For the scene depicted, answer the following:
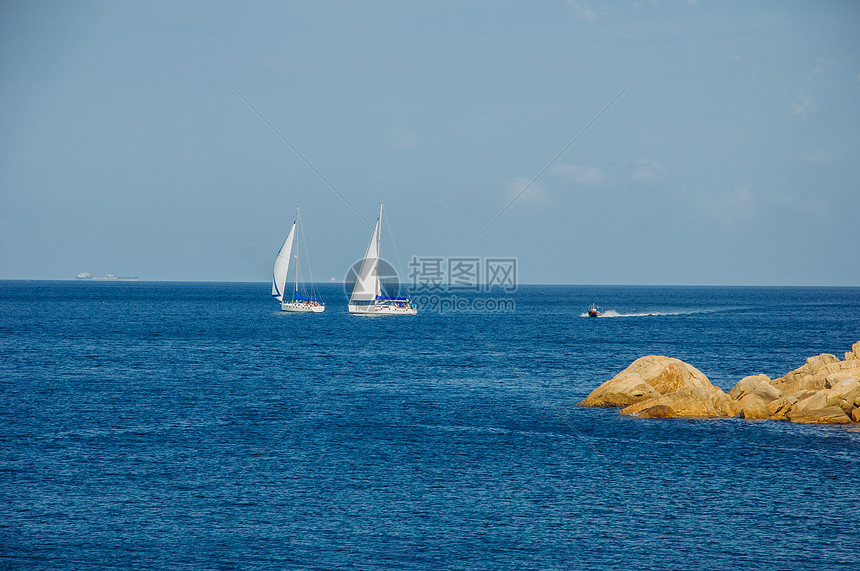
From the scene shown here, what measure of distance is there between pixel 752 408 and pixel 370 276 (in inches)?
3151

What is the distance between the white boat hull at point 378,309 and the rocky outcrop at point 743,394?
76003 mm

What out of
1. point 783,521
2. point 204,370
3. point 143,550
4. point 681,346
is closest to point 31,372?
point 204,370

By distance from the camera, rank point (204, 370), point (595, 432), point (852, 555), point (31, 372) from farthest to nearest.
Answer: point (204, 370)
point (31, 372)
point (595, 432)
point (852, 555)

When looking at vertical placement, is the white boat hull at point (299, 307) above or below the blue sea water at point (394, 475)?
above

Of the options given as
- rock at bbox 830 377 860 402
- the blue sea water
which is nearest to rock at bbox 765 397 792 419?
A: the blue sea water

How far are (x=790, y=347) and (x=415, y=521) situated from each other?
71.0 meters

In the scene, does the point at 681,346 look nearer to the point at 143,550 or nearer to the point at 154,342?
the point at 154,342

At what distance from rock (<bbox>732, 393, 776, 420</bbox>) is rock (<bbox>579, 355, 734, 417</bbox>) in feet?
2.02

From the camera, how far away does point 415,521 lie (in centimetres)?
2647

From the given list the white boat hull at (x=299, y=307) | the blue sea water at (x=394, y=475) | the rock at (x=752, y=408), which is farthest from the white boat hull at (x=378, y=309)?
the rock at (x=752, y=408)

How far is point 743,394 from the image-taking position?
44844 mm

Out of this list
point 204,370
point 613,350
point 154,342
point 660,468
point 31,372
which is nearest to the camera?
point 660,468

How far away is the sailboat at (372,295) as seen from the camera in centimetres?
11306

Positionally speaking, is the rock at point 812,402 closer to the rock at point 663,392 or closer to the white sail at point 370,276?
the rock at point 663,392
